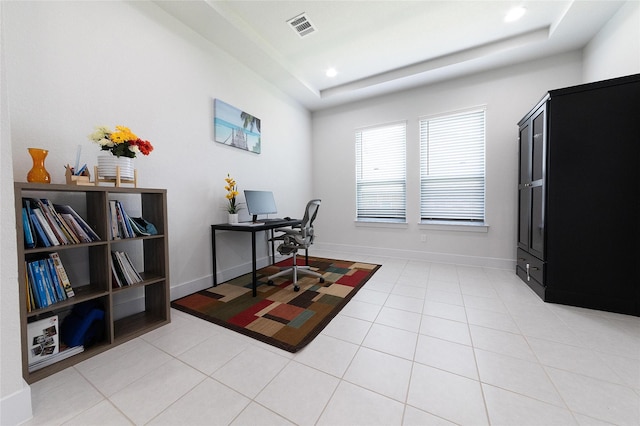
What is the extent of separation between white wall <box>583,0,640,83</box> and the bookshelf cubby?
440cm

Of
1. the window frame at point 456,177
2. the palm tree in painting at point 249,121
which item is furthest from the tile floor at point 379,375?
the palm tree in painting at point 249,121

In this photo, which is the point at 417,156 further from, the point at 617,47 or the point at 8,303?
the point at 8,303

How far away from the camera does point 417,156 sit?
3.91m

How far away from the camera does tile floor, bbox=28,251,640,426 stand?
1.09 meters

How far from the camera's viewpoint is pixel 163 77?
2299 millimetres

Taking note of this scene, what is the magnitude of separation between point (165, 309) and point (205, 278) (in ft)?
2.54

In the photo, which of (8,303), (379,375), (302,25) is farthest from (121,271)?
(302,25)

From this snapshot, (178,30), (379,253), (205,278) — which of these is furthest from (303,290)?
(178,30)

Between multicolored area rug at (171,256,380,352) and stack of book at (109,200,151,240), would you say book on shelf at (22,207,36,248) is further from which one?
multicolored area rug at (171,256,380,352)

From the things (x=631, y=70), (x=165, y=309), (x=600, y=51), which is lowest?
(x=165, y=309)

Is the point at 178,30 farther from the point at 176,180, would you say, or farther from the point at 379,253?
the point at 379,253

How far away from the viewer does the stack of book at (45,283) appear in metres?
1.32

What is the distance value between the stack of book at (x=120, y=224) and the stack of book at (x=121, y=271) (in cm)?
15

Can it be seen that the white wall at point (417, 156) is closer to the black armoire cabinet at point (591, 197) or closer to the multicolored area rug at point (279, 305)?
the black armoire cabinet at point (591, 197)
